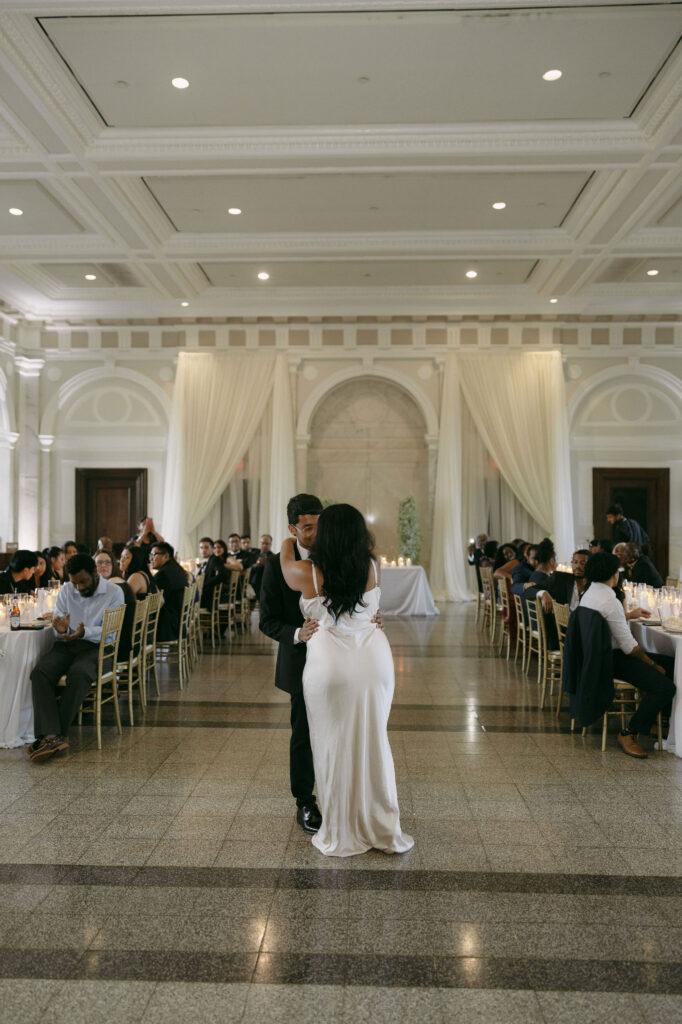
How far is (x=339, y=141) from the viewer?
8.19 meters

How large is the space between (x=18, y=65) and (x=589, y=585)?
6.33m

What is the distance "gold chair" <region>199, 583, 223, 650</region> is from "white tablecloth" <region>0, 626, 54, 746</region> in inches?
156

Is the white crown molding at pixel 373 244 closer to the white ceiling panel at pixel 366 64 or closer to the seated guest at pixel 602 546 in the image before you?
the white ceiling panel at pixel 366 64

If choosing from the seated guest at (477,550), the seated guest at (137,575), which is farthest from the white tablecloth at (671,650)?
the seated guest at (477,550)

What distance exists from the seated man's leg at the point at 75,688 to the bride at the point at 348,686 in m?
2.35

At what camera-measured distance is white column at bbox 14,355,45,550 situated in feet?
49.5

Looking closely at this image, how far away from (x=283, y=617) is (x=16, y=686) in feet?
8.14

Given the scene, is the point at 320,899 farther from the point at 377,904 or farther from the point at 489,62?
the point at 489,62

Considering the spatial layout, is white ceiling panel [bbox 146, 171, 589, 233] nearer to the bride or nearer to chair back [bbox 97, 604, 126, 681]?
chair back [bbox 97, 604, 126, 681]

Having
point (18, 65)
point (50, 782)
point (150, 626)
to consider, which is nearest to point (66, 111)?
point (18, 65)

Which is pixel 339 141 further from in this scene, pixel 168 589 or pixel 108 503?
pixel 108 503

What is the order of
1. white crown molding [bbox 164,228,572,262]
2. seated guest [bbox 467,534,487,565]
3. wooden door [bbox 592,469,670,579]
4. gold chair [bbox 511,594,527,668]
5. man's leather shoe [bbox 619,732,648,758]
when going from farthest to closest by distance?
wooden door [bbox 592,469,670,579] → seated guest [bbox 467,534,487,565] → white crown molding [bbox 164,228,572,262] → gold chair [bbox 511,594,527,668] → man's leather shoe [bbox 619,732,648,758]

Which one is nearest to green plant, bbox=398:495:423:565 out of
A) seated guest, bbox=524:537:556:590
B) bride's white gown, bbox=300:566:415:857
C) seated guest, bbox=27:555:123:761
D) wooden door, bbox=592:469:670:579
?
wooden door, bbox=592:469:670:579

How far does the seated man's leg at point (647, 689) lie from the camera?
5059mm
